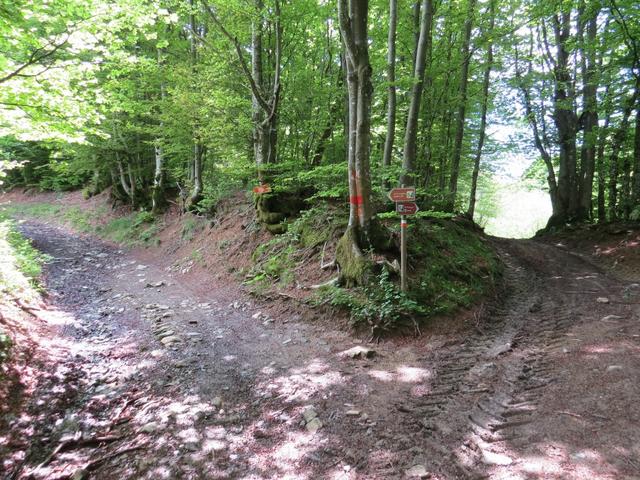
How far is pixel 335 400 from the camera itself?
Result: 13.3 ft

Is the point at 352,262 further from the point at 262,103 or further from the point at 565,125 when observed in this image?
the point at 565,125

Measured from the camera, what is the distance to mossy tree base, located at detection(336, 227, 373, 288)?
22.0ft

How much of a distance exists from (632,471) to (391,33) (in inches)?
412

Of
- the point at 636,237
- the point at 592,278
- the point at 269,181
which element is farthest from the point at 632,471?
the point at 636,237

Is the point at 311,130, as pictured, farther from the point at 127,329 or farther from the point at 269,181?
the point at 127,329

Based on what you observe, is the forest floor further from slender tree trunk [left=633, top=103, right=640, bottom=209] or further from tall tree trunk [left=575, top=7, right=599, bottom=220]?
tall tree trunk [left=575, top=7, right=599, bottom=220]

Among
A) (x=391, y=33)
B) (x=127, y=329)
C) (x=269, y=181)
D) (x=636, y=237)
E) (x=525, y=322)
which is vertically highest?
(x=391, y=33)

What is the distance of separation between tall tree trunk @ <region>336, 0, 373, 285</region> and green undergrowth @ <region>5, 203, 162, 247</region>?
38.8 feet

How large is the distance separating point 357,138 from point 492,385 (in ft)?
16.1

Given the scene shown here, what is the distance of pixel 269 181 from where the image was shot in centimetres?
1109

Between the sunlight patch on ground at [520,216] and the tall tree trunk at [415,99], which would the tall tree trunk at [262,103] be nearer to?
the tall tree trunk at [415,99]

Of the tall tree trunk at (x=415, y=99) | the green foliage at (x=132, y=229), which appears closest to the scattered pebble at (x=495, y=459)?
the tall tree trunk at (x=415, y=99)

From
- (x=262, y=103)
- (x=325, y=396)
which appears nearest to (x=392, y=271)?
(x=325, y=396)

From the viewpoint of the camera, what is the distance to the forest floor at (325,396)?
3014mm
